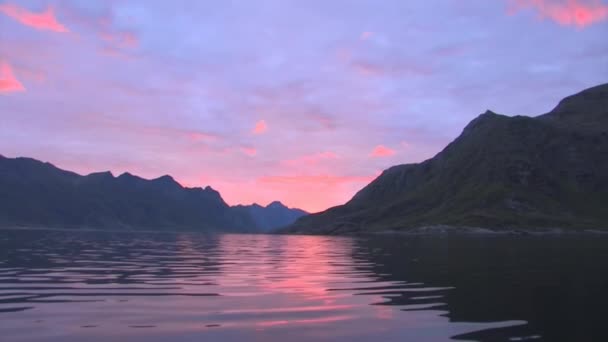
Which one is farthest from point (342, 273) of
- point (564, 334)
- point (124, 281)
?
point (564, 334)

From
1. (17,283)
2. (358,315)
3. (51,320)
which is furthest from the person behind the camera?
(17,283)

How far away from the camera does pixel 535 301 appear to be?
2898cm

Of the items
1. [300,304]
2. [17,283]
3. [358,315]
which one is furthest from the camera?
[17,283]

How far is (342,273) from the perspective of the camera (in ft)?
149

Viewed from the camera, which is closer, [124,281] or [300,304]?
[300,304]

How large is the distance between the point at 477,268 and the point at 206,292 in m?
28.3

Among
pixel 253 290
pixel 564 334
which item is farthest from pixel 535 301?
pixel 253 290

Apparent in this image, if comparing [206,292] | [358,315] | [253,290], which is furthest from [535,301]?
[206,292]

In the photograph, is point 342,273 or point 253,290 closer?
point 253,290

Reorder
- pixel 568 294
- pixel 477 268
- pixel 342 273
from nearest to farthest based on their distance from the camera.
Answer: pixel 568 294 → pixel 342 273 → pixel 477 268

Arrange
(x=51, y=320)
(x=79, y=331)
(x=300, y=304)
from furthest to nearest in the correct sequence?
(x=300, y=304) < (x=51, y=320) < (x=79, y=331)

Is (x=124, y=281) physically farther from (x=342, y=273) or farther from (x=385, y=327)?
(x=385, y=327)

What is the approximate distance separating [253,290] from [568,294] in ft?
58.6

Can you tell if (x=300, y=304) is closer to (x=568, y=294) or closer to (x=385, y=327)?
(x=385, y=327)
